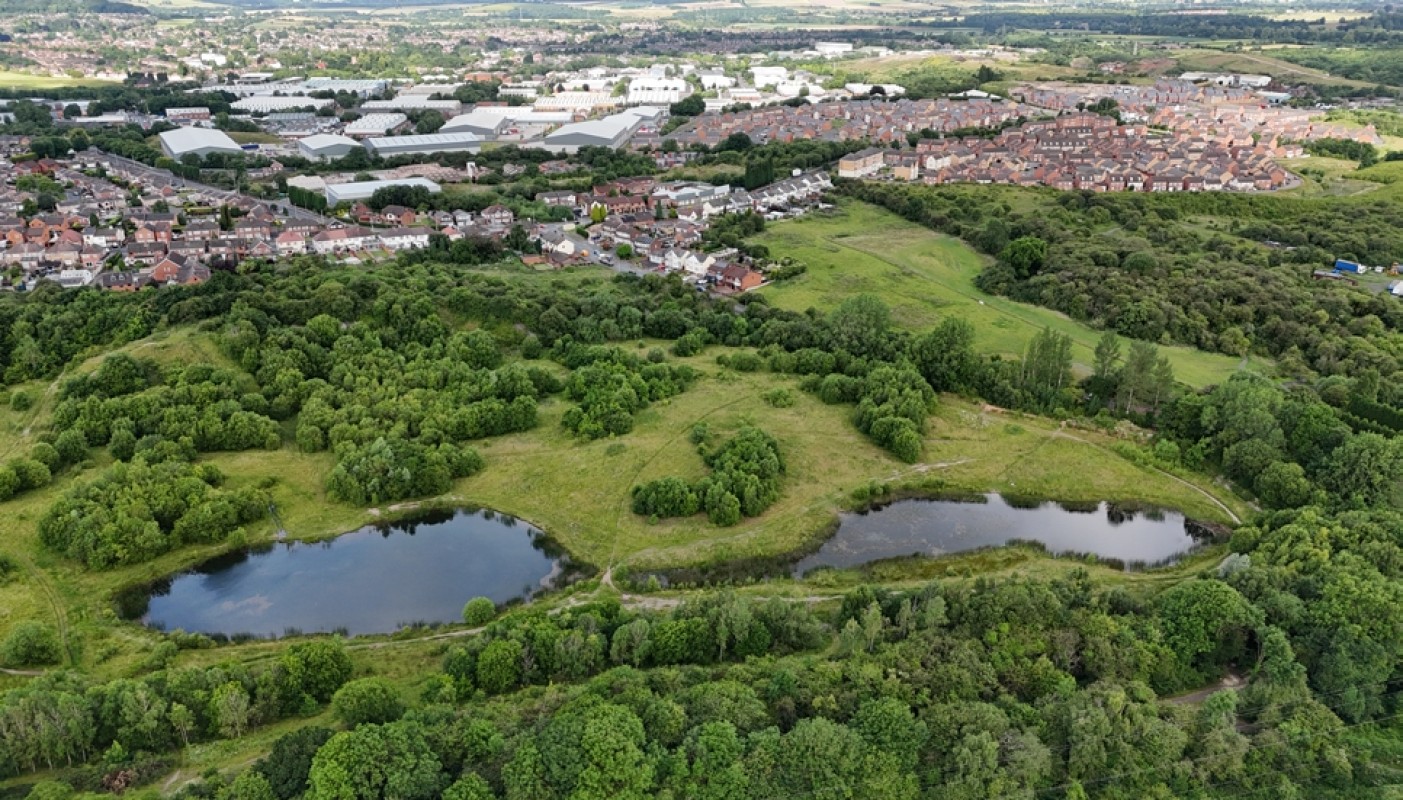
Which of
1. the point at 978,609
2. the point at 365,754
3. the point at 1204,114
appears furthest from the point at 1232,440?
the point at 1204,114

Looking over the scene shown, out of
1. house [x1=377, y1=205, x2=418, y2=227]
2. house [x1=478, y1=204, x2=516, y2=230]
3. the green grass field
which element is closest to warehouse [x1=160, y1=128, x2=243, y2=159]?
house [x1=377, y1=205, x2=418, y2=227]

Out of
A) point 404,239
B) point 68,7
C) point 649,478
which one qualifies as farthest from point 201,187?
point 68,7

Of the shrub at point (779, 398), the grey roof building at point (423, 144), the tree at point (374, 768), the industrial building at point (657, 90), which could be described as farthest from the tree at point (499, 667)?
the industrial building at point (657, 90)

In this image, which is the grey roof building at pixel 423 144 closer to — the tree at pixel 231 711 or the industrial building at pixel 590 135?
the industrial building at pixel 590 135

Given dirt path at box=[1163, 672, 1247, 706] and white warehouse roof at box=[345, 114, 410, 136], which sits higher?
white warehouse roof at box=[345, 114, 410, 136]

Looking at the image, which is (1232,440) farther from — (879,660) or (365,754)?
→ (365,754)

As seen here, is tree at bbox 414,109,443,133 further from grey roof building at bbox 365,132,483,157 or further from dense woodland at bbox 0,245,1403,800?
dense woodland at bbox 0,245,1403,800
